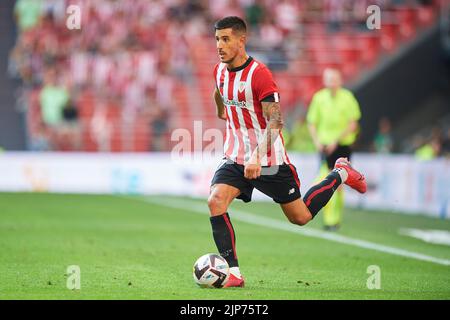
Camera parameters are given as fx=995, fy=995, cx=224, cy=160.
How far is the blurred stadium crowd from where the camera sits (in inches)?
1030

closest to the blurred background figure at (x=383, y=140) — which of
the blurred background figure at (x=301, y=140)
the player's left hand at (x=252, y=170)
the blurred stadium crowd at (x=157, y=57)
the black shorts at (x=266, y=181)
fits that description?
the blurred stadium crowd at (x=157, y=57)

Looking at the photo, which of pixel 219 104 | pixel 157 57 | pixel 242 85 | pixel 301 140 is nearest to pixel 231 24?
pixel 242 85

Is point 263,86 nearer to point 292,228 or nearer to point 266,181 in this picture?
point 266,181

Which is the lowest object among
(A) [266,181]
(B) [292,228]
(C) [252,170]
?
(B) [292,228]

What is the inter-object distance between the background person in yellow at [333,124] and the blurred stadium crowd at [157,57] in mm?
10790

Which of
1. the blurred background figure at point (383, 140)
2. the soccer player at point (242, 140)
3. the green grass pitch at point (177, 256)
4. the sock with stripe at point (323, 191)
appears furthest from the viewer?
the blurred background figure at point (383, 140)

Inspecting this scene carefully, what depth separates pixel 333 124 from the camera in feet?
48.0

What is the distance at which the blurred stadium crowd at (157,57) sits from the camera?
26156 mm

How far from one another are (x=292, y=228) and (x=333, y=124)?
181 centimetres

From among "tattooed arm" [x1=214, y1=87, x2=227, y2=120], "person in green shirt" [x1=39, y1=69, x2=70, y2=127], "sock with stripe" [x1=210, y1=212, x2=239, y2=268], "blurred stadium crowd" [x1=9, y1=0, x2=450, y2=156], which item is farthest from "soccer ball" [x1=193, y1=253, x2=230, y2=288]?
"person in green shirt" [x1=39, y1=69, x2=70, y2=127]

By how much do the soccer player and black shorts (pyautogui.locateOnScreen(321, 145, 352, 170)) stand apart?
17.5ft

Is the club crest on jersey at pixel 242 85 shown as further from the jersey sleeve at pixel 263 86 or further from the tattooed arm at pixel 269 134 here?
the tattooed arm at pixel 269 134

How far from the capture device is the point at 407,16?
29250 millimetres
